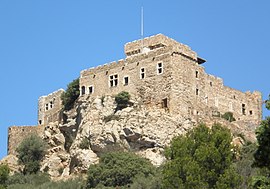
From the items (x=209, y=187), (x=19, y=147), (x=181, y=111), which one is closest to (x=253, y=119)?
(x=181, y=111)

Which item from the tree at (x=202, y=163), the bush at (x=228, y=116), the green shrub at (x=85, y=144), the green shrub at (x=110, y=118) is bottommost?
the tree at (x=202, y=163)

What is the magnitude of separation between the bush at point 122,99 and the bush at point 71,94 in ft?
21.7

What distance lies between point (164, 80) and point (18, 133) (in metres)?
18.5

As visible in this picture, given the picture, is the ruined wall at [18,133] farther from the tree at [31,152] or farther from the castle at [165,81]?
the castle at [165,81]

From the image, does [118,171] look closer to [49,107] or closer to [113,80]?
[113,80]

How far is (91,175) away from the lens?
54.5 m

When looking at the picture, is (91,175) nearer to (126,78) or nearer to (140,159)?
(140,159)

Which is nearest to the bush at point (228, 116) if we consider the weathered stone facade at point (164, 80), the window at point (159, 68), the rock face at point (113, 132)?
the weathered stone facade at point (164, 80)

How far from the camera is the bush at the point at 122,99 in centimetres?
5878

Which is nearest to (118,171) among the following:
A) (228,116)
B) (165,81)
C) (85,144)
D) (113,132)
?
(113,132)

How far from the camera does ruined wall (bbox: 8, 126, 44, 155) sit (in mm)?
68375

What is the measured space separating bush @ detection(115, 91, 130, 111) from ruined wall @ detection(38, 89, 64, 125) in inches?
414

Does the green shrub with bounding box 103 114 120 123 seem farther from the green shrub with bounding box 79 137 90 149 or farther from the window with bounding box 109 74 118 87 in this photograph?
the window with bounding box 109 74 118 87

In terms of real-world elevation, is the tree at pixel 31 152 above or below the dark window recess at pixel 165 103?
below
